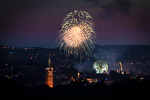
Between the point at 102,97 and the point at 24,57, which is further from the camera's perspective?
the point at 24,57

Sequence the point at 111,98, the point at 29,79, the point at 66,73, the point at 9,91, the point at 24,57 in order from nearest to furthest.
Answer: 1. the point at 111,98
2. the point at 9,91
3. the point at 29,79
4. the point at 66,73
5. the point at 24,57

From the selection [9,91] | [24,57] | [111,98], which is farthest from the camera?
[24,57]

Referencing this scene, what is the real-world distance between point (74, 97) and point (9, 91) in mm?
4541

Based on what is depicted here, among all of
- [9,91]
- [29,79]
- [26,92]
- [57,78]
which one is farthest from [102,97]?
[57,78]

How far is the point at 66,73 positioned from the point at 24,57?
256 ft

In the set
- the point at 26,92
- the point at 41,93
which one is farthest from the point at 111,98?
the point at 26,92

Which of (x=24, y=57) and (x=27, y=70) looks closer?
(x=27, y=70)

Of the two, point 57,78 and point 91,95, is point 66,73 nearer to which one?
point 57,78

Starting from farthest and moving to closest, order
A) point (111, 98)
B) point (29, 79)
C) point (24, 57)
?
point (24, 57), point (29, 79), point (111, 98)

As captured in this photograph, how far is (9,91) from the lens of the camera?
56.4 feet

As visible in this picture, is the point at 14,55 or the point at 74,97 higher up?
the point at 14,55

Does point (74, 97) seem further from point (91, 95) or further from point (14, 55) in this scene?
point (14, 55)

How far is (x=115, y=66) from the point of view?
7810 inches

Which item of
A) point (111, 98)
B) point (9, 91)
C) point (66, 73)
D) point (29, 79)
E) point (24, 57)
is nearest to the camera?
point (111, 98)
